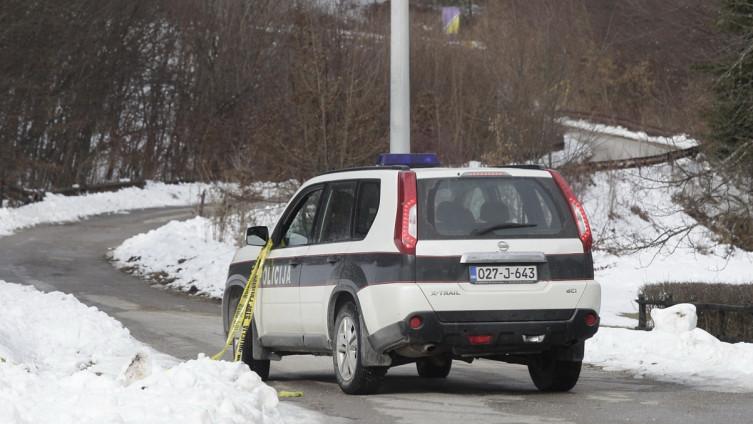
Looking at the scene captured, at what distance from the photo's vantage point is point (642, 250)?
110ft

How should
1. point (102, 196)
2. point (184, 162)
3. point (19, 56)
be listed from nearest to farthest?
1. point (19, 56)
2. point (102, 196)
3. point (184, 162)

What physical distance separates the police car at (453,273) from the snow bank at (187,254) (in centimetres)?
1189

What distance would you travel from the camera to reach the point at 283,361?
46.6 ft

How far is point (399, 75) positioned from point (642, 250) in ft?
55.7

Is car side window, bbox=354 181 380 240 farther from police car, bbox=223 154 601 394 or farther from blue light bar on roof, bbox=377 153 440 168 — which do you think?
blue light bar on roof, bbox=377 153 440 168

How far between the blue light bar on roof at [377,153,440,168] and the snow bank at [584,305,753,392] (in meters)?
2.71

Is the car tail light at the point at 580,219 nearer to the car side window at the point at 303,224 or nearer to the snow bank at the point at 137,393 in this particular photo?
the car side window at the point at 303,224

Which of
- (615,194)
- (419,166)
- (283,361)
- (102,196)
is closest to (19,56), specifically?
(102,196)

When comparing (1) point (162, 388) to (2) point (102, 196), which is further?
(2) point (102, 196)

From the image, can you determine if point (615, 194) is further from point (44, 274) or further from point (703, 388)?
point (703, 388)

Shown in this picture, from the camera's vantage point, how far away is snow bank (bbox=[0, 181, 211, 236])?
41728 mm

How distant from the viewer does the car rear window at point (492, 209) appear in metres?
10.3

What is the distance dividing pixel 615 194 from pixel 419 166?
2869 centimetres

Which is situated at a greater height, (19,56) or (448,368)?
(19,56)
